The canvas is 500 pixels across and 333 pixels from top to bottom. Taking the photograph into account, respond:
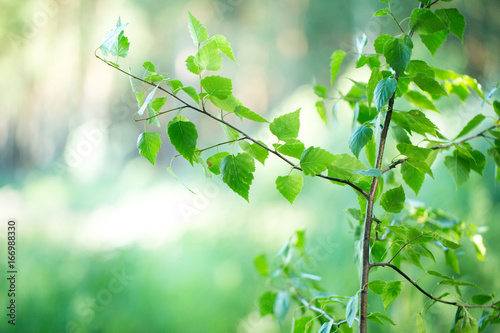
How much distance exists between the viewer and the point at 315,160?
0.39 metres

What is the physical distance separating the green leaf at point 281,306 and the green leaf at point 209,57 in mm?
447

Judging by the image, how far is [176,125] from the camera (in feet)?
1.21

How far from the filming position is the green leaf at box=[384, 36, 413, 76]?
0.38m

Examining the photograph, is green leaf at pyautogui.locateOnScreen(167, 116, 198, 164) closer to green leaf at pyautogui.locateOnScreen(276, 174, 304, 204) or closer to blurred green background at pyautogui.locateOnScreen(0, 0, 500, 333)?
green leaf at pyautogui.locateOnScreen(276, 174, 304, 204)

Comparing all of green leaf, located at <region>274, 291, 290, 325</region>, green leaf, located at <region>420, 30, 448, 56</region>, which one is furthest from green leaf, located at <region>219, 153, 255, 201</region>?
green leaf, located at <region>274, 291, 290, 325</region>

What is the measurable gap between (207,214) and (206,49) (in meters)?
1.00

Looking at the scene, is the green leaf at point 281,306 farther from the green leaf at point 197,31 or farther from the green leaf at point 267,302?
the green leaf at point 197,31

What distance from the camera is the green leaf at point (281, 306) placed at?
664mm

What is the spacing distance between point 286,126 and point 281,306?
15.2 inches

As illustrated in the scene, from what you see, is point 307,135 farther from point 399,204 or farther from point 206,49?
point 206,49

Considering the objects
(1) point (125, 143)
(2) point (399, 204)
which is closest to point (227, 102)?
(2) point (399, 204)

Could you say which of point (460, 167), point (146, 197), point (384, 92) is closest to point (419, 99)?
point (460, 167)

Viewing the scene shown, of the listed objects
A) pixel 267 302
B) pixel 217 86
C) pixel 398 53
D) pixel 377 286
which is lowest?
pixel 267 302

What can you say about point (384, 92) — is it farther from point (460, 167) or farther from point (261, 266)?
point (261, 266)
